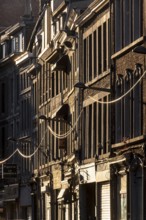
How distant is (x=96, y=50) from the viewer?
60.8 metres

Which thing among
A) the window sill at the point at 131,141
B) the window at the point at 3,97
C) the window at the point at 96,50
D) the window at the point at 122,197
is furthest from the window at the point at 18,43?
the window sill at the point at 131,141

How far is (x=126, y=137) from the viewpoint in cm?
5388

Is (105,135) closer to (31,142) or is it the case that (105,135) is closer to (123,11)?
(123,11)

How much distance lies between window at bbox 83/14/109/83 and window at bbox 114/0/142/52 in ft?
6.77

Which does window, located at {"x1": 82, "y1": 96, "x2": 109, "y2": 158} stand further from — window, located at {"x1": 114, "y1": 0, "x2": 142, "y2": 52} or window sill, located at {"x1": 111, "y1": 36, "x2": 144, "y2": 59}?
window, located at {"x1": 114, "y1": 0, "x2": 142, "y2": 52}

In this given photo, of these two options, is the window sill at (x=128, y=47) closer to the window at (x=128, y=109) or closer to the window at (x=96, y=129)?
the window at (x=128, y=109)

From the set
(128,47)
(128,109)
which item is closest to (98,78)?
(128,109)

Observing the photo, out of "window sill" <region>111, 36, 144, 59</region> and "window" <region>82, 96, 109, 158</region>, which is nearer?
"window sill" <region>111, 36, 144, 59</region>

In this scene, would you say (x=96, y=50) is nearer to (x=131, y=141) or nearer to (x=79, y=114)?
(x=79, y=114)

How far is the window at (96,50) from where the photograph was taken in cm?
5891

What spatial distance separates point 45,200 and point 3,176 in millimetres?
11977

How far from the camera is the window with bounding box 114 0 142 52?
5222 centimetres

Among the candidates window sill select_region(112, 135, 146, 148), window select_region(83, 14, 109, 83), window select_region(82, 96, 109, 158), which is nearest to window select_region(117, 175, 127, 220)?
window sill select_region(112, 135, 146, 148)

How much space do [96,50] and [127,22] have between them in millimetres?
6605
